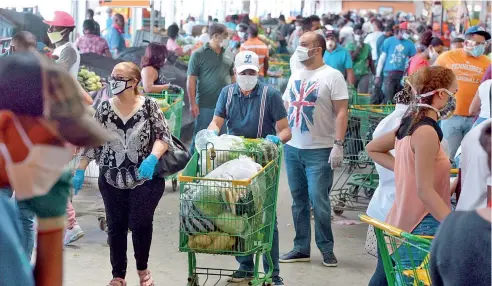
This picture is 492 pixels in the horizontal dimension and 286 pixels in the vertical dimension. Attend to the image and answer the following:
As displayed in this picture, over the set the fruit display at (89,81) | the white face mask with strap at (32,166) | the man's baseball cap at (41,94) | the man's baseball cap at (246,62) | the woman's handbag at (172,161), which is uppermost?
the man's baseball cap at (41,94)

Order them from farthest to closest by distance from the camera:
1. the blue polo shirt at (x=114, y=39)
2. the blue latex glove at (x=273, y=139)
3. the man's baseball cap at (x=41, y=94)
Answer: the blue polo shirt at (x=114, y=39) < the blue latex glove at (x=273, y=139) < the man's baseball cap at (x=41, y=94)

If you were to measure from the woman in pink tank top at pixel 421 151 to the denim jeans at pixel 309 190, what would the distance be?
235cm

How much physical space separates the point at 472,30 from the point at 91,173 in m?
4.63

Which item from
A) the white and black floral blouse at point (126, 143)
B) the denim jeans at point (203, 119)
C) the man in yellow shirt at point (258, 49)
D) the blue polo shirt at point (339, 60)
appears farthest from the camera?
the man in yellow shirt at point (258, 49)

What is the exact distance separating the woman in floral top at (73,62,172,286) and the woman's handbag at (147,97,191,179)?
0.04 m

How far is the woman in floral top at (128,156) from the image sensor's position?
6.26 meters

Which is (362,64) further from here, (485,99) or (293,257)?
(293,257)

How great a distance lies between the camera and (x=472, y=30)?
10.5m

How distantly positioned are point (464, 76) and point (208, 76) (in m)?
2.91

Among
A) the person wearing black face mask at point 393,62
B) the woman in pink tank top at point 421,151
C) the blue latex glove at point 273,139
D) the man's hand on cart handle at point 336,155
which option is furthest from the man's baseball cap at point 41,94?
the person wearing black face mask at point 393,62

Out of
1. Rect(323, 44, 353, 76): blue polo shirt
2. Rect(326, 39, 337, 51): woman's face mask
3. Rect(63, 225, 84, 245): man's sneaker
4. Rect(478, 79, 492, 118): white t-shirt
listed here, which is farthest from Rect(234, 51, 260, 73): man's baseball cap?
Rect(326, 39, 337, 51): woman's face mask

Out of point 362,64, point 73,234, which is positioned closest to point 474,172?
point 73,234

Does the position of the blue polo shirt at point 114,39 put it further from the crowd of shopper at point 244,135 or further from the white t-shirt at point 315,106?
the white t-shirt at point 315,106

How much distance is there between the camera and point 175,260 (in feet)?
25.6
